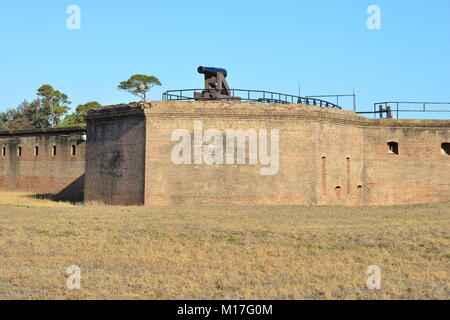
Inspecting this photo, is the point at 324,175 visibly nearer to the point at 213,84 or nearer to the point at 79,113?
the point at 213,84

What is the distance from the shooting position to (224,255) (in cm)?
1045

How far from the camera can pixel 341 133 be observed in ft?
78.2

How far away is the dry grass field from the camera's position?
7684 mm

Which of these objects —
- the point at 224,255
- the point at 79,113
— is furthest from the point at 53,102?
the point at 224,255

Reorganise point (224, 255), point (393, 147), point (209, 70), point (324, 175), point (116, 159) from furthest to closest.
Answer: point (393, 147) < point (209, 70) < point (324, 175) < point (116, 159) < point (224, 255)

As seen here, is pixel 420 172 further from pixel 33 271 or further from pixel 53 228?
pixel 33 271

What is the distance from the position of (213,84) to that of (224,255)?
1492cm

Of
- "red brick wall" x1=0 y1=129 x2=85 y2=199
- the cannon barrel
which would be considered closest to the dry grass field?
the cannon barrel

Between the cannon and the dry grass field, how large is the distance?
816cm

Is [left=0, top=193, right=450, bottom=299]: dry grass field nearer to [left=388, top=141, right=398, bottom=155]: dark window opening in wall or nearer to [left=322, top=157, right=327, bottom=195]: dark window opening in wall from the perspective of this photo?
[left=322, top=157, right=327, bottom=195]: dark window opening in wall

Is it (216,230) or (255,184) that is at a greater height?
(255,184)
